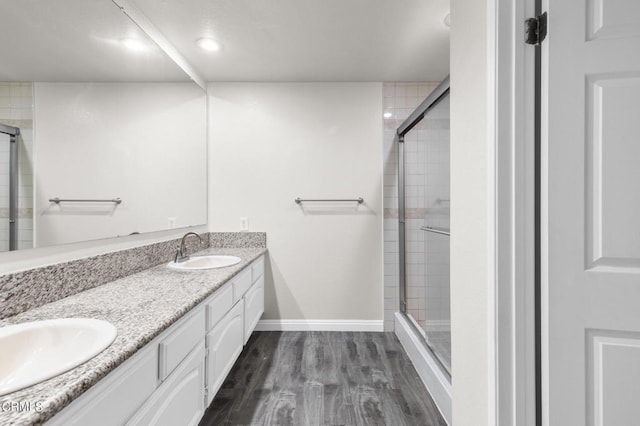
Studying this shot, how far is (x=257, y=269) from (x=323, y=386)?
0.99 m

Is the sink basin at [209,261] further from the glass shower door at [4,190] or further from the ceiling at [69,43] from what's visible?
the ceiling at [69,43]

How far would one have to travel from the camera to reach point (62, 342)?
2.93ft

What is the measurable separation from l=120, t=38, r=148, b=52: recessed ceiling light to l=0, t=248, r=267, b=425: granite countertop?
4.21 feet

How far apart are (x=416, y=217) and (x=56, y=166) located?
2.33 m

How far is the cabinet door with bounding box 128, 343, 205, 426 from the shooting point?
933 millimetres

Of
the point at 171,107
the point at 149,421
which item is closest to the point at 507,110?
the point at 149,421

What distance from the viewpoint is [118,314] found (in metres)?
1.02

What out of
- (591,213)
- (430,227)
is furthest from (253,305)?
(591,213)

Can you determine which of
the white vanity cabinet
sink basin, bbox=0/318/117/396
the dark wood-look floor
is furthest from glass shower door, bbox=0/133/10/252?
the dark wood-look floor

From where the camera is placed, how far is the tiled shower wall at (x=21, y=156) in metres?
1.04

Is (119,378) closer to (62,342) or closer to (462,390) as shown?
(62,342)

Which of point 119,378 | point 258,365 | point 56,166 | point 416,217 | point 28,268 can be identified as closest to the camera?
point 119,378

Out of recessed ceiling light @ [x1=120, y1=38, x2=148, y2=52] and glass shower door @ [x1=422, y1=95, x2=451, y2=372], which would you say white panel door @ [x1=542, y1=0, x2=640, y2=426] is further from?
recessed ceiling light @ [x1=120, y1=38, x2=148, y2=52]

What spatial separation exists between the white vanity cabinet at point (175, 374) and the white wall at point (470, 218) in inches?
42.7
